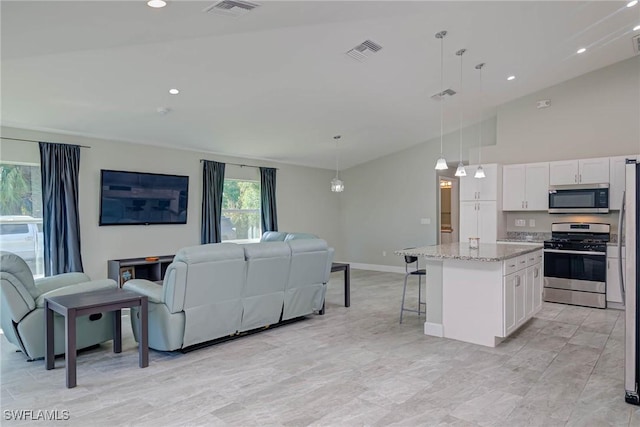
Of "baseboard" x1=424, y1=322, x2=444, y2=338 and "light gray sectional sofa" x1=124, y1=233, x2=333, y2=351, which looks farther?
"baseboard" x1=424, y1=322, x2=444, y2=338

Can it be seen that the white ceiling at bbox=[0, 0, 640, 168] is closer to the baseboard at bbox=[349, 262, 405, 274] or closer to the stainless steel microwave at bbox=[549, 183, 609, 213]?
the stainless steel microwave at bbox=[549, 183, 609, 213]

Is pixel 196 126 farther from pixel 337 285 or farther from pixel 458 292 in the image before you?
pixel 458 292

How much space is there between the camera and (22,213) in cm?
521

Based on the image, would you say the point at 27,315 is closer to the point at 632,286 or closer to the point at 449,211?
the point at 632,286

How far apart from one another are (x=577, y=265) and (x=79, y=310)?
6192 millimetres

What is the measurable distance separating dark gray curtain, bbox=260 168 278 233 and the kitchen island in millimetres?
4268

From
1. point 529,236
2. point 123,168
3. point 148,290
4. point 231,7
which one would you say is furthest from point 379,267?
point 231,7

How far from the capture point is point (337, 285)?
748 cm

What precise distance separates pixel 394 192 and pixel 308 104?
403 centimetres

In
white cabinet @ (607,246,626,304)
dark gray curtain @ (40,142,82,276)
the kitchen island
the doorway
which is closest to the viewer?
the kitchen island

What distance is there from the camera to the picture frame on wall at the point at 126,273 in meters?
5.73

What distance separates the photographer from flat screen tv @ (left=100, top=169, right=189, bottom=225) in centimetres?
580

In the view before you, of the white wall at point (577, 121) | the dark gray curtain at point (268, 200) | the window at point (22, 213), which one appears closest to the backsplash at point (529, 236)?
the white wall at point (577, 121)

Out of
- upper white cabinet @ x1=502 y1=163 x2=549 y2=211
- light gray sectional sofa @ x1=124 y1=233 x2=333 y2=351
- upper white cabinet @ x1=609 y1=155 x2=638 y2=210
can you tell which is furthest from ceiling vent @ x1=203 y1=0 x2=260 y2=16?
upper white cabinet @ x1=609 y1=155 x2=638 y2=210
